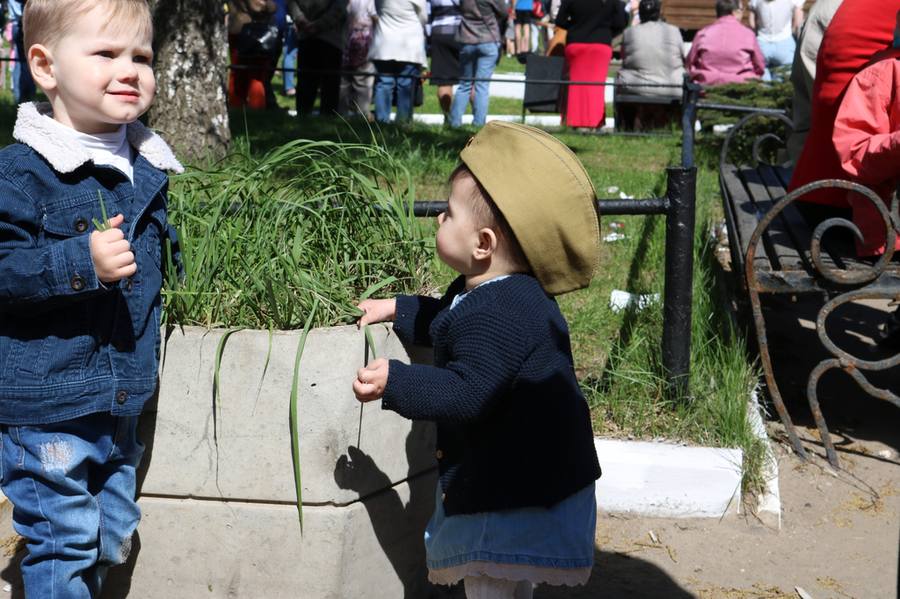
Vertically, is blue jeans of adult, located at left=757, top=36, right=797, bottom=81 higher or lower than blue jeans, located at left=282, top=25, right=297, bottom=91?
higher

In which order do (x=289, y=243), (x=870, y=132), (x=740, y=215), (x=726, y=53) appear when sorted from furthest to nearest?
(x=726, y=53), (x=740, y=215), (x=870, y=132), (x=289, y=243)

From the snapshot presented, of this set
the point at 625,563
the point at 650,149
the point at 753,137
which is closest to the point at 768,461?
the point at 625,563

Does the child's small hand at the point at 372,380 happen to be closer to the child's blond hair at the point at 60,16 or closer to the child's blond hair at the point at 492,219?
the child's blond hair at the point at 492,219

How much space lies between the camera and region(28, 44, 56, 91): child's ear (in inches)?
99.6

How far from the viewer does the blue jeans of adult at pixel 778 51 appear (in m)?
13.5

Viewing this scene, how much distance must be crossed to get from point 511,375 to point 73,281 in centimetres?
95

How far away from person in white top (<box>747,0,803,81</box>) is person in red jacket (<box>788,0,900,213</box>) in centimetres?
915

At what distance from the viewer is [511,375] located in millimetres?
2357

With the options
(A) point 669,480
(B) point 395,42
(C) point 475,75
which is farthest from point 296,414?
(C) point 475,75

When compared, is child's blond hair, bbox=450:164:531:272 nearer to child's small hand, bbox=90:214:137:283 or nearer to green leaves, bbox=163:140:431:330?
green leaves, bbox=163:140:431:330

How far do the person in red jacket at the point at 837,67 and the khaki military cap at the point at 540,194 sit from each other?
230cm

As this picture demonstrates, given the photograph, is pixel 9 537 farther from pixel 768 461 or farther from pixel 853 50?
pixel 853 50

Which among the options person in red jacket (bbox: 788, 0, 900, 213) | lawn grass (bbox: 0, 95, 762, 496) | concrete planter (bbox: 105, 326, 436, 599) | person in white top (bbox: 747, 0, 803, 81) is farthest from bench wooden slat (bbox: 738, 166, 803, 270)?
person in white top (bbox: 747, 0, 803, 81)

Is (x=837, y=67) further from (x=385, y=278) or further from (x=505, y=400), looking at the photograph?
(x=505, y=400)
